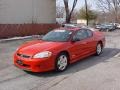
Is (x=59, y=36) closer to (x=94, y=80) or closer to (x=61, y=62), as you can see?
(x=61, y=62)

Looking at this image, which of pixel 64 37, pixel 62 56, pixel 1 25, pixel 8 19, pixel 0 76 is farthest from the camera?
pixel 8 19

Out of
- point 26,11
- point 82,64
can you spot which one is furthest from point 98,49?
point 26,11

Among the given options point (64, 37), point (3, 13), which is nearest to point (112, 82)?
point (64, 37)

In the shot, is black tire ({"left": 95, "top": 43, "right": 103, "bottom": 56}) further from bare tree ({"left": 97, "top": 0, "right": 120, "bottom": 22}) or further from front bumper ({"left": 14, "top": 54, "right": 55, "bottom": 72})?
bare tree ({"left": 97, "top": 0, "right": 120, "bottom": 22})

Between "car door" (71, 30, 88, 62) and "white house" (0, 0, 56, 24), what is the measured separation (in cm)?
1416

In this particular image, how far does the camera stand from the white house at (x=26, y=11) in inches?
855

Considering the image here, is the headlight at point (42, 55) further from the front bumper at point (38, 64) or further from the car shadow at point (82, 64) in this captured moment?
the car shadow at point (82, 64)

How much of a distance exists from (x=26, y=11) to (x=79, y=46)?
1682 cm

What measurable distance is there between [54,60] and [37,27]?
59.8ft

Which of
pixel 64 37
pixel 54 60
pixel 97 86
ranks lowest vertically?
pixel 97 86

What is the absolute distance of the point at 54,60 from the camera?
6906 millimetres

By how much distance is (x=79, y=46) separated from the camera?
8.20 metres

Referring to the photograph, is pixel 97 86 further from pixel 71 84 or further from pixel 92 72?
pixel 92 72

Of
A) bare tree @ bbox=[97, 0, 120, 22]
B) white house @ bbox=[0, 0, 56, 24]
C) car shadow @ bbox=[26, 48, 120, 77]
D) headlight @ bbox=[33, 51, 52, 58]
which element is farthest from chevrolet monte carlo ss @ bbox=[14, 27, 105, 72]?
bare tree @ bbox=[97, 0, 120, 22]
